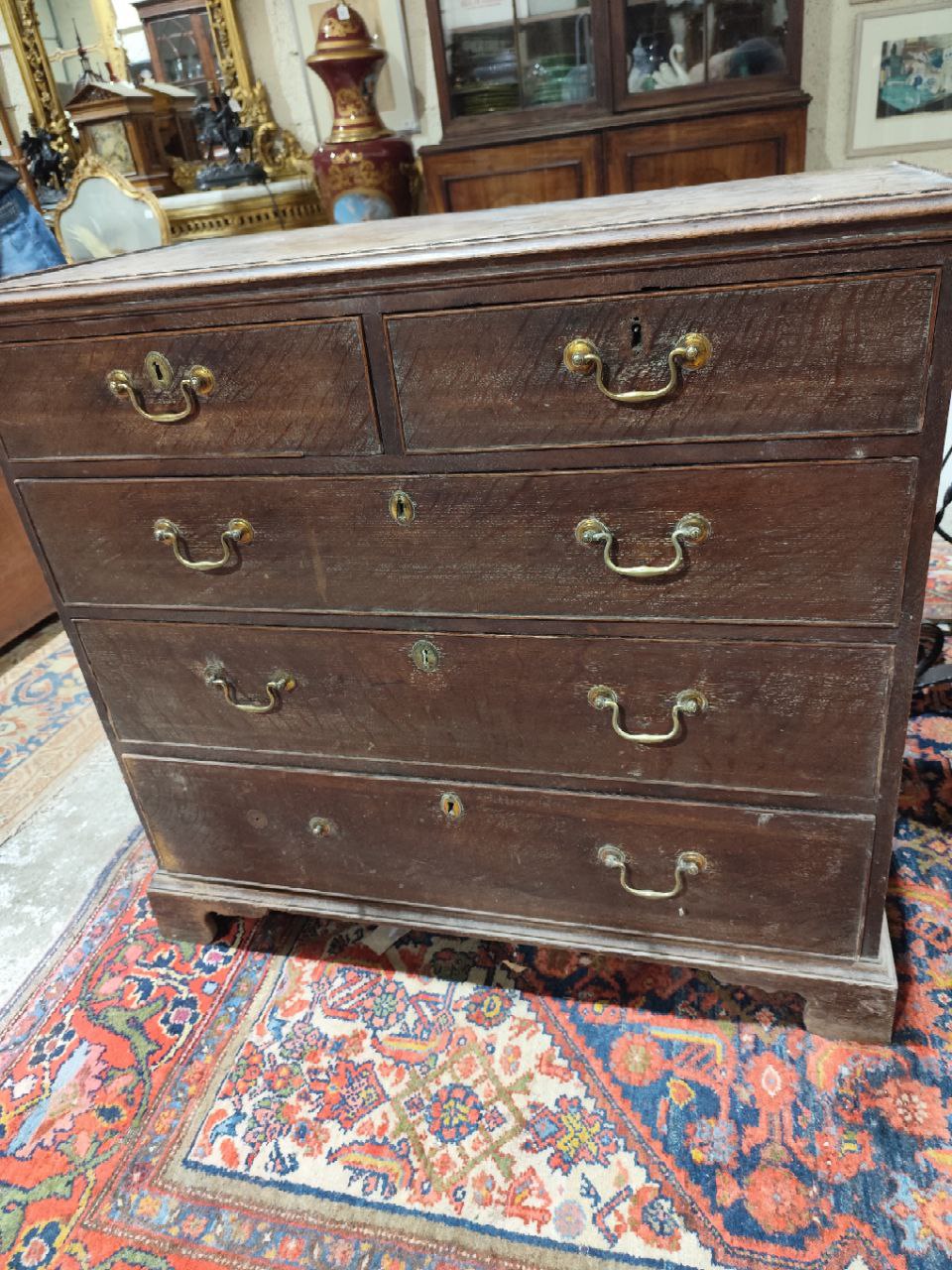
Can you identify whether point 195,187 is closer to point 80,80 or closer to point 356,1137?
point 80,80

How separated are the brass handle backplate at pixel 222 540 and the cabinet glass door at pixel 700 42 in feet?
8.74

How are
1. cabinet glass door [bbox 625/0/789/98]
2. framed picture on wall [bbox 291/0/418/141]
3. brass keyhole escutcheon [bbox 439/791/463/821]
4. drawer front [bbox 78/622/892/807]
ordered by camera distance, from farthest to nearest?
framed picture on wall [bbox 291/0/418/141], cabinet glass door [bbox 625/0/789/98], brass keyhole escutcheon [bbox 439/791/463/821], drawer front [bbox 78/622/892/807]

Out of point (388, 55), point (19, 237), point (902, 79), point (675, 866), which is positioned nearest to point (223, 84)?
point (388, 55)

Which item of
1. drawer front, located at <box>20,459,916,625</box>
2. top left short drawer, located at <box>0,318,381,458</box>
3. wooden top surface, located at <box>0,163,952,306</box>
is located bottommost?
drawer front, located at <box>20,459,916,625</box>

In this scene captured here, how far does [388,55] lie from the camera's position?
→ 10.9 ft

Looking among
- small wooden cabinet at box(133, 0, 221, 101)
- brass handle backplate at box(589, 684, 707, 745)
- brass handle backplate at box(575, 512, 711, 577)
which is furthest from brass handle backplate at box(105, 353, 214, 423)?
small wooden cabinet at box(133, 0, 221, 101)

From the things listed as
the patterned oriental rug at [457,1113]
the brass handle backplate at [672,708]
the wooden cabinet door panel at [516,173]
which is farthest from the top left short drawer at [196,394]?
the wooden cabinet door panel at [516,173]

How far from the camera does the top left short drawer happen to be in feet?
3.22

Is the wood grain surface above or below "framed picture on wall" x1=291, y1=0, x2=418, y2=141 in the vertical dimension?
below

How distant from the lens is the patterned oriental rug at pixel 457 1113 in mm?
1057

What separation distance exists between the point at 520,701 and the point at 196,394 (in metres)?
0.56

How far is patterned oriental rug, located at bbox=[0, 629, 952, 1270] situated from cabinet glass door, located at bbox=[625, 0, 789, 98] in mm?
2693

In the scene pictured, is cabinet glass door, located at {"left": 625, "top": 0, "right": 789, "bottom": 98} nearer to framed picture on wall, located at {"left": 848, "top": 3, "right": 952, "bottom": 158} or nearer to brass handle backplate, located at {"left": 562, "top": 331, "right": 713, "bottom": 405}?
framed picture on wall, located at {"left": 848, "top": 3, "right": 952, "bottom": 158}

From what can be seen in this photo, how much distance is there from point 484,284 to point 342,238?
0.42 meters
